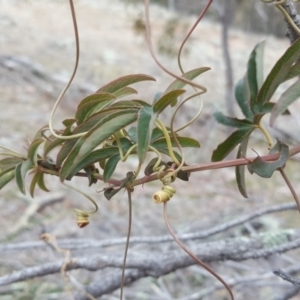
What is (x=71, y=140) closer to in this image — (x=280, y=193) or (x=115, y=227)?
(x=115, y=227)

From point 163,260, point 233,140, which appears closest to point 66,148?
point 233,140

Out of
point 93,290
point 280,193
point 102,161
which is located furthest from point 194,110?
point 102,161

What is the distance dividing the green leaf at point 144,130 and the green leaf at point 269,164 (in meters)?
0.09

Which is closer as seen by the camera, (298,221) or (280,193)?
(298,221)

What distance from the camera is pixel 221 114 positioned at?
486mm

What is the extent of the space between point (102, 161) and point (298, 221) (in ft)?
3.56

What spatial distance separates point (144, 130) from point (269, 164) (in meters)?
0.10

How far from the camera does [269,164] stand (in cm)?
34

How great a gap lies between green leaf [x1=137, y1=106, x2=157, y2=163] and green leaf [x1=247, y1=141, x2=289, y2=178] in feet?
0.29

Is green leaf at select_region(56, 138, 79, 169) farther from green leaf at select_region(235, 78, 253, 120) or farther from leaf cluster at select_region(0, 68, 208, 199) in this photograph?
green leaf at select_region(235, 78, 253, 120)

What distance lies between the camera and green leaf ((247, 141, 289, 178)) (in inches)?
13.1

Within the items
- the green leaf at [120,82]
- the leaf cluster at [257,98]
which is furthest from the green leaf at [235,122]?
the green leaf at [120,82]

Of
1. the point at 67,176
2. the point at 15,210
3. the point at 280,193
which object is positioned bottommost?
the point at 15,210

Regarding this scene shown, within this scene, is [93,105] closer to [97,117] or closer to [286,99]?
[97,117]
